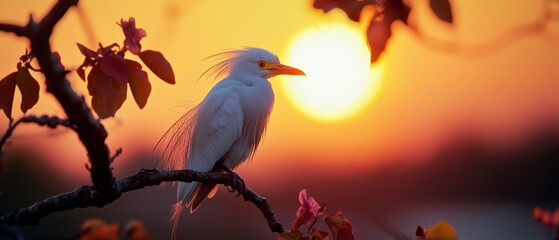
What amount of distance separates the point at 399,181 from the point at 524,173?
179 inches

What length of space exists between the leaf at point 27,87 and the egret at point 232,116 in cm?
184

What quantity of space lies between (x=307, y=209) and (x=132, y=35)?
0.63 m

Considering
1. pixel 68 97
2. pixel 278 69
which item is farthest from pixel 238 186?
pixel 68 97

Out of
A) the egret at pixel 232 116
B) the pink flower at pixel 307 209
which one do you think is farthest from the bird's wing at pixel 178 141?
the pink flower at pixel 307 209

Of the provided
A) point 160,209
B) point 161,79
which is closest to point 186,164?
point 161,79

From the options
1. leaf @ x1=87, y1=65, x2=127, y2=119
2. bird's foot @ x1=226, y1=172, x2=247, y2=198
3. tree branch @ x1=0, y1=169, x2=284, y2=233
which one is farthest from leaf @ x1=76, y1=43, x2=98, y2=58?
bird's foot @ x1=226, y1=172, x2=247, y2=198

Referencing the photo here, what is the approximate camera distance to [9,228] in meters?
1.05

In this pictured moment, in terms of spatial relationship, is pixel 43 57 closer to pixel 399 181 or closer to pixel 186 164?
pixel 186 164

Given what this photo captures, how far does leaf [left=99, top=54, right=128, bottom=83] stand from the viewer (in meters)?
1.52

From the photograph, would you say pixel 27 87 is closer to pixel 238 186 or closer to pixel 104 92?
pixel 104 92

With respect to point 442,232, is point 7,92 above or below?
above

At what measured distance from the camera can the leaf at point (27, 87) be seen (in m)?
1.59

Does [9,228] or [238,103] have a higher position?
[238,103]

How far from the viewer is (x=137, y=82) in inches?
60.7
